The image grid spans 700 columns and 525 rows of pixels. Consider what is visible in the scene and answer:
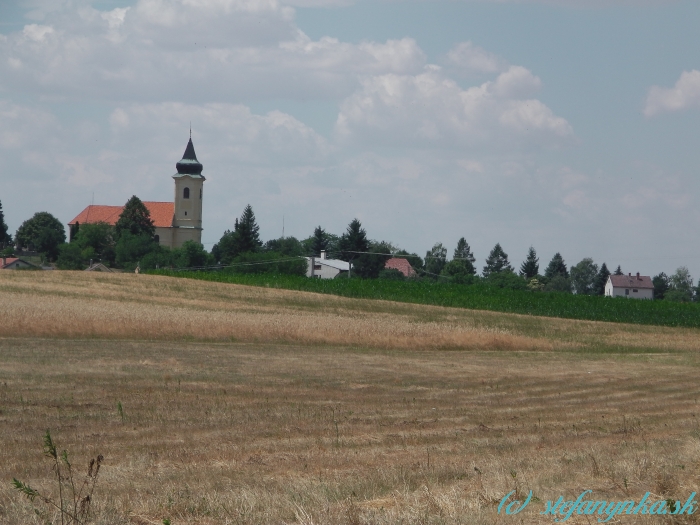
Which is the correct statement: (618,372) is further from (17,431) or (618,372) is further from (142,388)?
(17,431)

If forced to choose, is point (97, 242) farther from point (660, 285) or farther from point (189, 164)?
point (660, 285)

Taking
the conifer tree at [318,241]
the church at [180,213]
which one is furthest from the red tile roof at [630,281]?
the church at [180,213]

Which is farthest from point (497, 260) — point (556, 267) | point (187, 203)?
point (187, 203)

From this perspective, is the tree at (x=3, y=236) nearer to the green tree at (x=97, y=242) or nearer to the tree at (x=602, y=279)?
the green tree at (x=97, y=242)

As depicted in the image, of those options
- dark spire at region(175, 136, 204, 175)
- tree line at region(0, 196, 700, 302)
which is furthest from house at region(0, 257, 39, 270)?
dark spire at region(175, 136, 204, 175)

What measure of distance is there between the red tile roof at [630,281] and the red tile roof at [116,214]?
90753 millimetres

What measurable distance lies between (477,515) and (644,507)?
144 centimetres

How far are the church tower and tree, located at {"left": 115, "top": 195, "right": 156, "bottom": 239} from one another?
17.6 meters

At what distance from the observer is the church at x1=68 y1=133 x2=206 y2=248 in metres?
170

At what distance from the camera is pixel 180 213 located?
557 ft

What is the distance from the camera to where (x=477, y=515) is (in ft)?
22.5

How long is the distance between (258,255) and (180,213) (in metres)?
59.0

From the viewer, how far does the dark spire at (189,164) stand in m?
173

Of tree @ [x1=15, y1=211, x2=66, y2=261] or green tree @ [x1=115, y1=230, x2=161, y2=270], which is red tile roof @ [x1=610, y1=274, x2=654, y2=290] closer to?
green tree @ [x1=115, y1=230, x2=161, y2=270]
